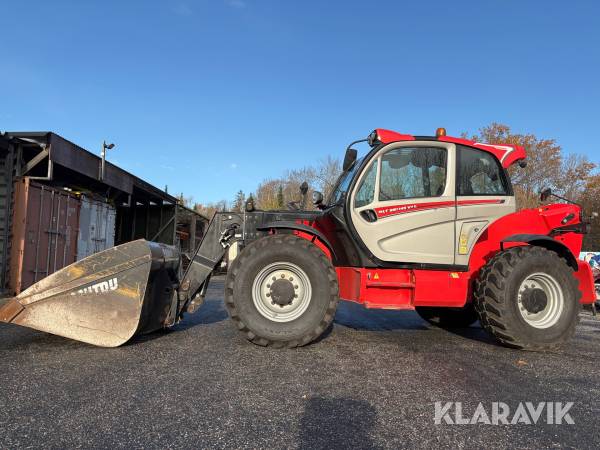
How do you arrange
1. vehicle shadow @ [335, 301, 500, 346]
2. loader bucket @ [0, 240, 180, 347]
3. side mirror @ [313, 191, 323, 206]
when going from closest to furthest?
loader bucket @ [0, 240, 180, 347] → side mirror @ [313, 191, 323, 206] → vehicle shadow @ [335, 301, 500, 346]

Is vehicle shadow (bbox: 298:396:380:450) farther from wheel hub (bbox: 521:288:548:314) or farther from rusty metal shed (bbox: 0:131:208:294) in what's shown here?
rusty metal shed (bbox: 0:131:208:294)

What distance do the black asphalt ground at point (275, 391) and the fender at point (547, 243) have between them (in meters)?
1.09

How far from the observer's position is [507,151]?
Answer: 5.15 m

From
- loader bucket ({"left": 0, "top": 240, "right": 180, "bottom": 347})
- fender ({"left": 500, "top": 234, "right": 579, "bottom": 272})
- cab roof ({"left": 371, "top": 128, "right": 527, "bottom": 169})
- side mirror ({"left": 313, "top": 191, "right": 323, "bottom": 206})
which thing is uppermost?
cab roof ({"left": 371, "top": 128, "right": 527, "bottom": 169})

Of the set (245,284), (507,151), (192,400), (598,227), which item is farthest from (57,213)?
(598,227)

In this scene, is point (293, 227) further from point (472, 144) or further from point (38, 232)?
point (38, 232)

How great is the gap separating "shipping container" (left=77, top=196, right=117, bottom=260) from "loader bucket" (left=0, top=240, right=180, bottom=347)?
8.27 m

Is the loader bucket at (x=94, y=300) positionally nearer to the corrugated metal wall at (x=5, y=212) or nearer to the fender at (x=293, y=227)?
the fender at (x=293, y=227)

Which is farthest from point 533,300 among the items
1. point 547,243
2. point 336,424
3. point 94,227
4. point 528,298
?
point 94,227

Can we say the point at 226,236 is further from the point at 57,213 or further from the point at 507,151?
the point at 57,213

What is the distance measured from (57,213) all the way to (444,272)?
9.72 metres

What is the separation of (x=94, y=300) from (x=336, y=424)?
9.41 feet

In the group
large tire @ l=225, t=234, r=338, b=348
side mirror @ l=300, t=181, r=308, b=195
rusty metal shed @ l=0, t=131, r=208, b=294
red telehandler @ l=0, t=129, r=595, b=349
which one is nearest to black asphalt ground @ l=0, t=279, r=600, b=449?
large tire @ l=225, t=234, r=338, b=348

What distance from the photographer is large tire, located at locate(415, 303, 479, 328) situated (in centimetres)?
594
